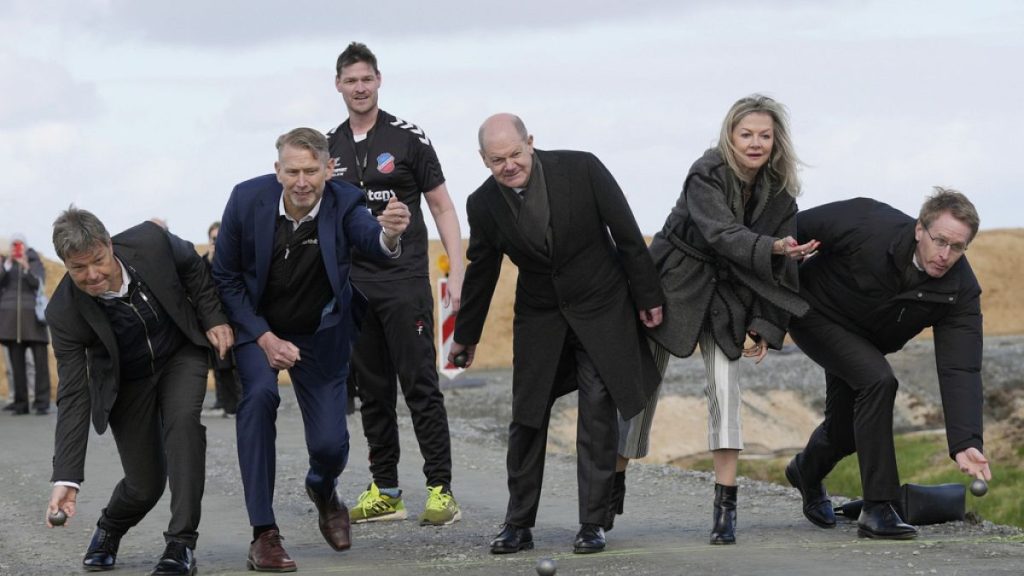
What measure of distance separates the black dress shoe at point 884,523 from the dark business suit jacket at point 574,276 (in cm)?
126

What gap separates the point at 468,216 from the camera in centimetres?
802

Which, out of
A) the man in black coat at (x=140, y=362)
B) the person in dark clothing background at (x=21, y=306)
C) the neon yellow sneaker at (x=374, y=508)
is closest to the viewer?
the man in black coat at (x=140, y=362)

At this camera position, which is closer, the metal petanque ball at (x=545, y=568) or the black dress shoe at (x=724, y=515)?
the metal petanque ball at (x=545, y=568)

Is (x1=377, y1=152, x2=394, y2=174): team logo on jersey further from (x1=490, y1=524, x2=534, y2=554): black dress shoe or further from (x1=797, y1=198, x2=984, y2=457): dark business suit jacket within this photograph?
(x1=797, y1=198, x2=984, y2=457): dark business suit jacket

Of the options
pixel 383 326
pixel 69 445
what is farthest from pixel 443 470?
pixel 69 445

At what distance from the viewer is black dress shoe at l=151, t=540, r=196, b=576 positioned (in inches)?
297

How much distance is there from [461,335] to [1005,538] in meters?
2.94

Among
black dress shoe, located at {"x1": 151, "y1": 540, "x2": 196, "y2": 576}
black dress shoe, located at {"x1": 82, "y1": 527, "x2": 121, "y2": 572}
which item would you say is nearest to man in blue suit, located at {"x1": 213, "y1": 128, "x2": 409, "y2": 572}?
black dress shoe, located at {"x1": 151, "y1": 540, "x2": 196, "y2": 576}

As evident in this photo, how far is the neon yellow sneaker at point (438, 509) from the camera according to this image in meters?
9.20

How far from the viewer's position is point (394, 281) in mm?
9031

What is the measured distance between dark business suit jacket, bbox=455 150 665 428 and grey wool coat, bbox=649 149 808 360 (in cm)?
20

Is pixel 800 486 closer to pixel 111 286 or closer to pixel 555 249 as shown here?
pixel 555 249

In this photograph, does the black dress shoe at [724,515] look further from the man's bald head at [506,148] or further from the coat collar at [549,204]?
the man's bald head at [506,148]

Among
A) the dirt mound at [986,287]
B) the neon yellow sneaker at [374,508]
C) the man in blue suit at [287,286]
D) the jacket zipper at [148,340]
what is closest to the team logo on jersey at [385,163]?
the man in blue suit at [287,286]
